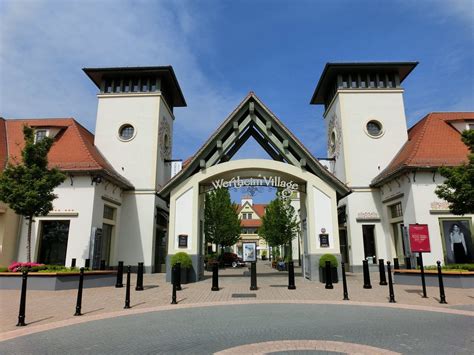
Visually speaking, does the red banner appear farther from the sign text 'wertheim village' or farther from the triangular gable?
the sign text 'wertheim village'

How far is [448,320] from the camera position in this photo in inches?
308

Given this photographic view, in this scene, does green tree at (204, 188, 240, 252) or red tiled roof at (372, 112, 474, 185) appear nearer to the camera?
red tiled roof at (372, 112, 474, 185)

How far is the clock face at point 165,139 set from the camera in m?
28.6

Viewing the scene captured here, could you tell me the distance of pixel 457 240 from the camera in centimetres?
1884

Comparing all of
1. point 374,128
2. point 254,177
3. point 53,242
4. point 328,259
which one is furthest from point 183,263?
point 374,128

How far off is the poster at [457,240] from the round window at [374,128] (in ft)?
31.3

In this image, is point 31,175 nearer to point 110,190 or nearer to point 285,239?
point 110,190

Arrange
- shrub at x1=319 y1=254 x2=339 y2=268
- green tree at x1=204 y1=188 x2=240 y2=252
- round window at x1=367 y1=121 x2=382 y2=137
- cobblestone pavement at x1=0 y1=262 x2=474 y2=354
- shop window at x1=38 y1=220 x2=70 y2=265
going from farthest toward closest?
green tree at x1=204 y1=188 x2=240 y2=252 < round window at x1=367 y1=121 x2=382 y2=137 < shop window at x1=38 y1=220 x2=70 y2=265 < shrub at x1=319 y1=254 x2=339 y2=268 < cobblestone pavement at x1=0 y1=262 x2=474 y2=354

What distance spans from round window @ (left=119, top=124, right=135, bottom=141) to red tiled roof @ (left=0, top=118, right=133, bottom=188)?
7.63 ft

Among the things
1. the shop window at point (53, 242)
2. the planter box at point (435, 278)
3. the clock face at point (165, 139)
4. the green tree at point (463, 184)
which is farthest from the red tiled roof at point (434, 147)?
the shop window at point (53, 242)

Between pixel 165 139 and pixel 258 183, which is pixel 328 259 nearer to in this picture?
pixel 258 183

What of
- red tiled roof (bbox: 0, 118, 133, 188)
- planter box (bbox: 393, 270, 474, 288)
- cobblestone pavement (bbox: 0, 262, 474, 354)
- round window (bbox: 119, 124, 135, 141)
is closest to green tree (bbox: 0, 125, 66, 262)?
cobblestone pavement (bbox: 0, 262, 474, 354)

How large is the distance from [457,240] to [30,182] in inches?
882

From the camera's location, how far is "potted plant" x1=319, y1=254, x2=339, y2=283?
16.3 m
